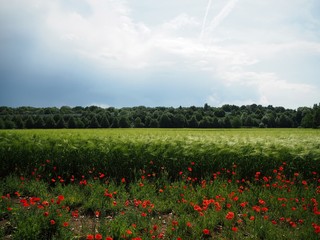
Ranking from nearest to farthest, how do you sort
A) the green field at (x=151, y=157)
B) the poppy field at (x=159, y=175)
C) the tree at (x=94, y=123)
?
the poppy field at (x=159, y=175)
the green field at (x=151, y=157)
the tree at (x=94, y=123)

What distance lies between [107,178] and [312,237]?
6.79 m

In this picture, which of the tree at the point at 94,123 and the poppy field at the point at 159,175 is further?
the tree at the point at 94,123

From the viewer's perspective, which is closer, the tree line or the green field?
the green field

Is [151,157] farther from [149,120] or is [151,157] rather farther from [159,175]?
[149,120]

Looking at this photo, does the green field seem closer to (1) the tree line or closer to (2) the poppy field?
(2) the poppy field

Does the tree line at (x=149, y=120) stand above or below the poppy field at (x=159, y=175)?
above

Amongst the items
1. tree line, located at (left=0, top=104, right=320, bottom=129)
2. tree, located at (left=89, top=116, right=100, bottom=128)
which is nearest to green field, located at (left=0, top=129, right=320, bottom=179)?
tree line, located at (left=0, top=104, right=320, bottom=129)

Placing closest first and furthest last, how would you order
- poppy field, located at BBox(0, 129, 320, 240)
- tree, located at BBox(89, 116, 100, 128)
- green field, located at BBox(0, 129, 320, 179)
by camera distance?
poppy field, located at BBox(0, 129, 320, 240), green field, located at BBox(0, 129, 320, 179), tree, located at BBox(89, 116, 100, 128)

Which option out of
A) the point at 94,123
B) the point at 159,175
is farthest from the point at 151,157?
the point at 94,123

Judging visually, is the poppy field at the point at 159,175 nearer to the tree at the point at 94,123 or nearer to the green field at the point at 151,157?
the green field at the point at 151,157

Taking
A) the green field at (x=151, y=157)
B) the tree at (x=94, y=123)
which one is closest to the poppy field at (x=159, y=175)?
the green field at (x=151, y=157)

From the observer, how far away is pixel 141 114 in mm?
90250

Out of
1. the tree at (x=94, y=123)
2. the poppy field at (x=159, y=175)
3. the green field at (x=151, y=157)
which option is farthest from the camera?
the tree at (x=94, y=123)

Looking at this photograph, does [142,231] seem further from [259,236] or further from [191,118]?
[191,118]
